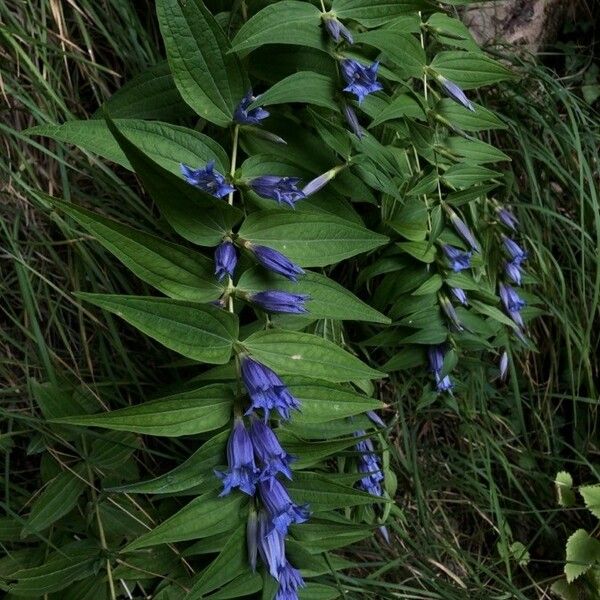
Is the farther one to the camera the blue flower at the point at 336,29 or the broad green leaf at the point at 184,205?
the blue flower at the point at 336,29

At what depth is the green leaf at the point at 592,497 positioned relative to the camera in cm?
176

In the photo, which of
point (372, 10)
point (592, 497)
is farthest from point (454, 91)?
point (592, 497)

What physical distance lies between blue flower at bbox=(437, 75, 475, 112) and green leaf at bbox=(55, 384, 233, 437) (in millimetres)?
650

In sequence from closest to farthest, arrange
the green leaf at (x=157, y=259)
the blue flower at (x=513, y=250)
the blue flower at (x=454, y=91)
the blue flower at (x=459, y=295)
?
1. the green leaf at (x=157, y=259)
2. the blue flower at (x=454, y=91)
3. the blue flower at (x=459, y=295)
4. the blue flower at (x=513, y=250)

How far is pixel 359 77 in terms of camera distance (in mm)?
1008

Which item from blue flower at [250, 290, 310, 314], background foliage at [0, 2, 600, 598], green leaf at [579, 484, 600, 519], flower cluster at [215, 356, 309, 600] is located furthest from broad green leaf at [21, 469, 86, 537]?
green leaf at [579, 484, 600, 519]

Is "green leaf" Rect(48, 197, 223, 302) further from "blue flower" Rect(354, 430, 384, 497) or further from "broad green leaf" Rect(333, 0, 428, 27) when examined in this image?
"blue flower" Rect(354, 430, 384, 497)

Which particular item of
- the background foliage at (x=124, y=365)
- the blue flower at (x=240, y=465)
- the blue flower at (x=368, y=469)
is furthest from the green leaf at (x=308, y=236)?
the blue flower at (x=368, y=469)

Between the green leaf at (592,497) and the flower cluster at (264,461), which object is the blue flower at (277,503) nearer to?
the flower cluster at (264,461)

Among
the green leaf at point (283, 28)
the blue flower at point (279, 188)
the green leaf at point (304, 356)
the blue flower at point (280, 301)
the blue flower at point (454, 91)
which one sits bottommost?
→ the green leaf at point (304, 356)

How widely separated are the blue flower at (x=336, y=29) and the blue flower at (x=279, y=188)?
0.74 feet

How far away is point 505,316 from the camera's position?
138 cm

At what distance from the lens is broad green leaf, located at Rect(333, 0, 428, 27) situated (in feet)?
3.34

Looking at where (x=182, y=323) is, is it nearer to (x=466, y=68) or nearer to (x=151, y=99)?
(x=151, y=99)
